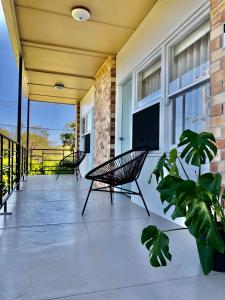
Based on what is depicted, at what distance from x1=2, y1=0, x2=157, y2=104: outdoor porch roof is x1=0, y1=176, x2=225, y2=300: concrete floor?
2505mm

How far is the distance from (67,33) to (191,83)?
7.35 feet

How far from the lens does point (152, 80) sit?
10.6 ft

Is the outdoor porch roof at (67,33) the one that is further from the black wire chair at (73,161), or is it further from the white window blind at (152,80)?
the black wire chair at (73,161)

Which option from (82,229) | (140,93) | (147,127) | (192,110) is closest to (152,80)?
(140,93)

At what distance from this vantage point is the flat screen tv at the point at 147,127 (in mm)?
2962

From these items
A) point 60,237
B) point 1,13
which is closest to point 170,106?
point 60,237

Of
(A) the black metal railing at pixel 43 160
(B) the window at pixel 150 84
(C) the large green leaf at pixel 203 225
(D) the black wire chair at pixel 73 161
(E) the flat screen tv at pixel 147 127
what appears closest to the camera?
(C) the large green leaf at pixel 203 225

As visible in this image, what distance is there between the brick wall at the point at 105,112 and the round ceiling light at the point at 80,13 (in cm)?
127

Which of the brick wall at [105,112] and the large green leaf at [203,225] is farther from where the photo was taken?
the brick wall at [105,112]

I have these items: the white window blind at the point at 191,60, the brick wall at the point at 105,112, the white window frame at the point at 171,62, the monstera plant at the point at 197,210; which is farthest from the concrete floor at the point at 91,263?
the brick wall at the point at 105,112

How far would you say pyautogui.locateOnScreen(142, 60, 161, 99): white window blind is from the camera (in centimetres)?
306

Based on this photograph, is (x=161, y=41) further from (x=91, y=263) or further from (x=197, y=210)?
(x=91, y=263)

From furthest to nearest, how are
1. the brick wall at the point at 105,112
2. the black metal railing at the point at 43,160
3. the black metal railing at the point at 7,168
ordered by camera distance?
the black metal railing at the point at 43,160, the brick wall at the point at 105,112, the black metal railing at the point at 7,168

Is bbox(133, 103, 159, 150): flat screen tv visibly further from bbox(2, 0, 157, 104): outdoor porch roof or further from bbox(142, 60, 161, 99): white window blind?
bbox(2, 0, 157, 104): outdoor porch roof
